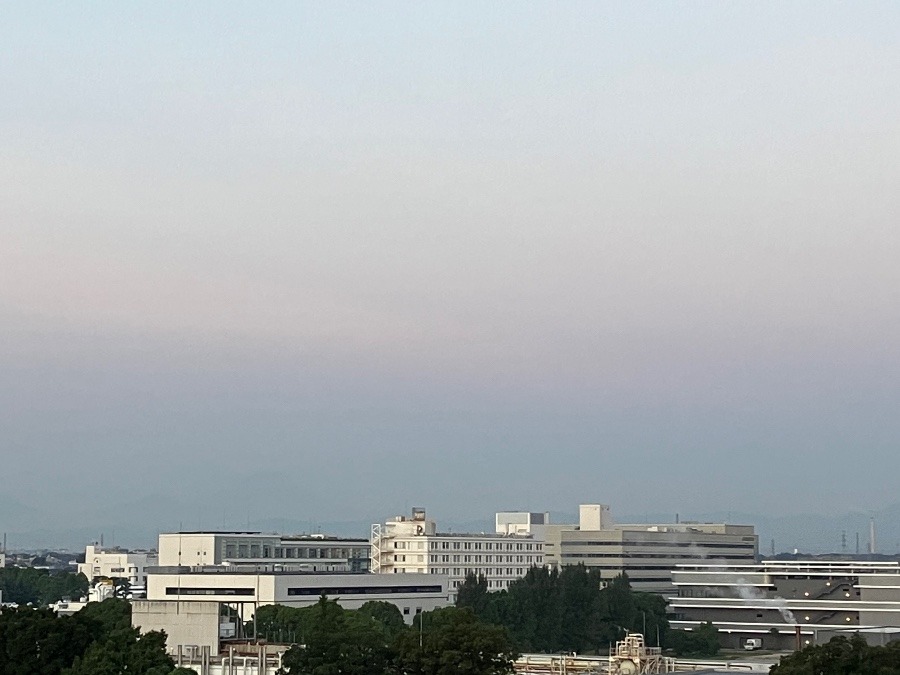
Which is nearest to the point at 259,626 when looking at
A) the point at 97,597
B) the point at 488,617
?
the point at 488,617

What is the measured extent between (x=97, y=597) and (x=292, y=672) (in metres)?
73.9

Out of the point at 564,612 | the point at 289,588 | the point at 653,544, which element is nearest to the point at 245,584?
the point at 289,588

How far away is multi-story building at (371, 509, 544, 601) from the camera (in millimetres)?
145250

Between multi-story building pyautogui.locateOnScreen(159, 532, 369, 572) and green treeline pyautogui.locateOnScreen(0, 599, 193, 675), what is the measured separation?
245 ft

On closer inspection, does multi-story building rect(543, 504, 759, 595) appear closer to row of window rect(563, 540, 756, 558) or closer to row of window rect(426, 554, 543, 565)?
row of window rect(563, 540, 756, 558)

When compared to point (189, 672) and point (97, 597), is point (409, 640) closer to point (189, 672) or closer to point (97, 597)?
point (189, 672)

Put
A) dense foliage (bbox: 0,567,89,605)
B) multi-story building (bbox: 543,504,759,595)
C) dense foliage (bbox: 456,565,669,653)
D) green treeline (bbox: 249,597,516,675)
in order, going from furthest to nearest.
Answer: multi-story building (bbox: 543,504,759,595), dense foliage (bbox: 0,567,89,605), dense foliage (bbox: 456,565,669,653), green treeline (bbox: 249,597,516,675)

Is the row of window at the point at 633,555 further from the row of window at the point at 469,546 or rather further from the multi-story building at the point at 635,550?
the row of window at the point at 469,546

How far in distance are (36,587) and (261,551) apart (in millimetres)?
30382

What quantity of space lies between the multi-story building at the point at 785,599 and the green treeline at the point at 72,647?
7360 cm

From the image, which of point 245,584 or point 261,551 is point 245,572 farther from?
point 261,551

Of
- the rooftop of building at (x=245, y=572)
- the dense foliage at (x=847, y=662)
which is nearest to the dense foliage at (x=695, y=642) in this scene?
the rooftop of building at (x=245, y=572)

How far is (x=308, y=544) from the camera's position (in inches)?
6112

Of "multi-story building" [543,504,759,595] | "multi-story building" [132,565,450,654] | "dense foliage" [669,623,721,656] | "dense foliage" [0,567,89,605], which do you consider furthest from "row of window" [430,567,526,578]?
"dense foliage" [0,567,89,605]
